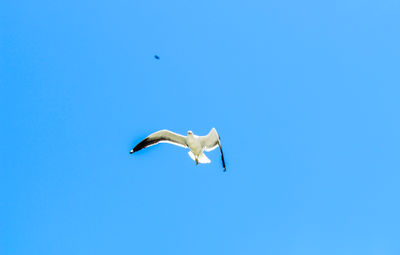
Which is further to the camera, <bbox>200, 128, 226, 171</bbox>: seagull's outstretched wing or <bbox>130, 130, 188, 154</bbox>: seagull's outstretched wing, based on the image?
<bbox>130, 130, 188, 154</bbox>: seagull's outstretched wing

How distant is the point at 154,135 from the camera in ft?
18.0

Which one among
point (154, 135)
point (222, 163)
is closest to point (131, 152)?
point (154, 135)

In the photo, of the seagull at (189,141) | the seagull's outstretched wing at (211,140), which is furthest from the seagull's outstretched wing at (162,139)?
the seagull's outstretched wing at (211,140)

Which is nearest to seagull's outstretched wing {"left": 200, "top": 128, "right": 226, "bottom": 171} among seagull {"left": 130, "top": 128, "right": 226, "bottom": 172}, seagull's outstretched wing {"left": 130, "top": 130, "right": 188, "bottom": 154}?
seagull {"left": 130, "top": 128, "right": 226, "bottom": 172}

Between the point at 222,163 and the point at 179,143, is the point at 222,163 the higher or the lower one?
the lower one

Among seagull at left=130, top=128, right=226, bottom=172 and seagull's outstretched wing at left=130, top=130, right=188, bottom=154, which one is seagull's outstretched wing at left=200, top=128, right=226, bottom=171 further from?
seagull's outstretched wing at left=130, top=130, right=188, bottom=154

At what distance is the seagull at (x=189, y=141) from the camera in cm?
540

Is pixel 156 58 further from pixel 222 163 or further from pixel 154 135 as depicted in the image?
pixel 222 163

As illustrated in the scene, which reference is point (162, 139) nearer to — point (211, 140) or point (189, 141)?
point (189, 141)

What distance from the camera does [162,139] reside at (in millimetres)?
5605

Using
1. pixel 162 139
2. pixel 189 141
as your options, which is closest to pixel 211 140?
pixel 189 141

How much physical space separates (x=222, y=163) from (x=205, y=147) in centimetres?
70

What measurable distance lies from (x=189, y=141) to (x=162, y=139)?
1.58 ft

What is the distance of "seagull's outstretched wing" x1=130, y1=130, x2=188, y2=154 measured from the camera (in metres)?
5.48
